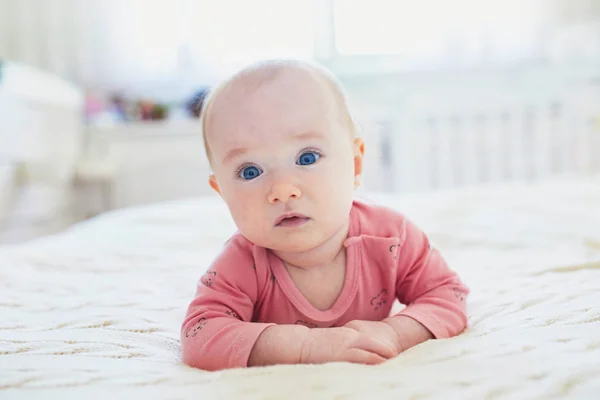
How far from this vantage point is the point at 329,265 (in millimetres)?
778

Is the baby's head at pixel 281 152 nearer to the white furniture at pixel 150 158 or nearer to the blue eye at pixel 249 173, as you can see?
the blue eye at pixel 249 173

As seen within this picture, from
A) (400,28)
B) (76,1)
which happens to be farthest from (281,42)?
(76,1)

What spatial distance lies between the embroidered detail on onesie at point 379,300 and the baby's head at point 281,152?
0.36ft

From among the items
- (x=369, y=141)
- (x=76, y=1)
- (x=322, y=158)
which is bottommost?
(x=369, y=141)

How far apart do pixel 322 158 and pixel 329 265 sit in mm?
141

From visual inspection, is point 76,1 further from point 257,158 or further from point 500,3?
point 257,158

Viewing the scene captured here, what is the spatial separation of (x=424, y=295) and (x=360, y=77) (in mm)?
2107

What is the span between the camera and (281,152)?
2.27 feet

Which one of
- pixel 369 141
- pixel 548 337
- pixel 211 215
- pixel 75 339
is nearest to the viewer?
pixel 548 337

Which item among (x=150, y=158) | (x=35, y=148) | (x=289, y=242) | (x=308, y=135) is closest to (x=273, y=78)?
(x=308, y=135)

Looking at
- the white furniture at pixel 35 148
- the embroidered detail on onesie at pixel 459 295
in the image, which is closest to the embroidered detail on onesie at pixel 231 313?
the embroidered detail on onesie at pixel 459 295

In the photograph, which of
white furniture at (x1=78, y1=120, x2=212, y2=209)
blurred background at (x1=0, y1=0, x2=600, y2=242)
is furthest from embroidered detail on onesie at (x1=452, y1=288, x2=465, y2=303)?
white furniture at (x1=78, y1=120, x2=212, y2=209)

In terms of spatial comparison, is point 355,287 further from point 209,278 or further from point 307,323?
point 209,278

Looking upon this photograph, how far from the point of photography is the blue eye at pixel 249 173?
2.32 feet
